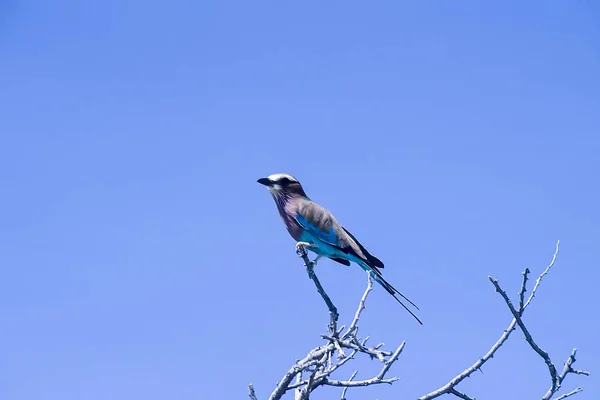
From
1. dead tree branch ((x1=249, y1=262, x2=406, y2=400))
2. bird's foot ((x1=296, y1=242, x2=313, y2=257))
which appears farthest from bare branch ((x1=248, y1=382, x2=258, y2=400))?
bird's foot ((x1=296, y1=242, x2=313, y2=257))

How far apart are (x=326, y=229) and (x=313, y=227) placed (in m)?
0.11

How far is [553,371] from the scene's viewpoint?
404 cm

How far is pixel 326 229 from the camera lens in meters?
6.41

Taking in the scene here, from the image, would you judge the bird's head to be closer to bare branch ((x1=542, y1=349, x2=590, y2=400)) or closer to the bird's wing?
the bird's wing

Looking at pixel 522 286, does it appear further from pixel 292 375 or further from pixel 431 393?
pixel 292 375

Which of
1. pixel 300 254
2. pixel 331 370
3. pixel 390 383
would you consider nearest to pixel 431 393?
pixel 390 383

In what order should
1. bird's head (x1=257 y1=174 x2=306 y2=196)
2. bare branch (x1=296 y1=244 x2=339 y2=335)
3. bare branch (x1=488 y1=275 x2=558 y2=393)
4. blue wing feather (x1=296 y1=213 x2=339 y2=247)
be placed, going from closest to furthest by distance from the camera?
bare branch (x1=488 y1=275 x2=558 y2=393), bare branch (x1=296 y1=244 x2=339 y2=335), blue wing feather (x1=296 y1=213 x2=339 y2=247), bird's head (x1=257 y1=174 x2=306 y2=196)

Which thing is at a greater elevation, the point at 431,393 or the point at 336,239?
the point at 336,239

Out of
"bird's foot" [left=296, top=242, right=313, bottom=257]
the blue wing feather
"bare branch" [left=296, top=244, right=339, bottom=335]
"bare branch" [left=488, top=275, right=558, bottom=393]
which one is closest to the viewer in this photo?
"bare branch" [left=488, top=275, right=558, bottom=393]

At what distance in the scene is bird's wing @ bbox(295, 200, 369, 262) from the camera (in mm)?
6410

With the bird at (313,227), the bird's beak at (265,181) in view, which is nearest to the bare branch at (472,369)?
the bird at (313,227)

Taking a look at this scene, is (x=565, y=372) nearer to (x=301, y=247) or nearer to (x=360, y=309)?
(x=360, y=309)

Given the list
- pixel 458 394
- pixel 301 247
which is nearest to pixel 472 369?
pixel 458 394

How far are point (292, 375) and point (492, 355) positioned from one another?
43.8 inches
